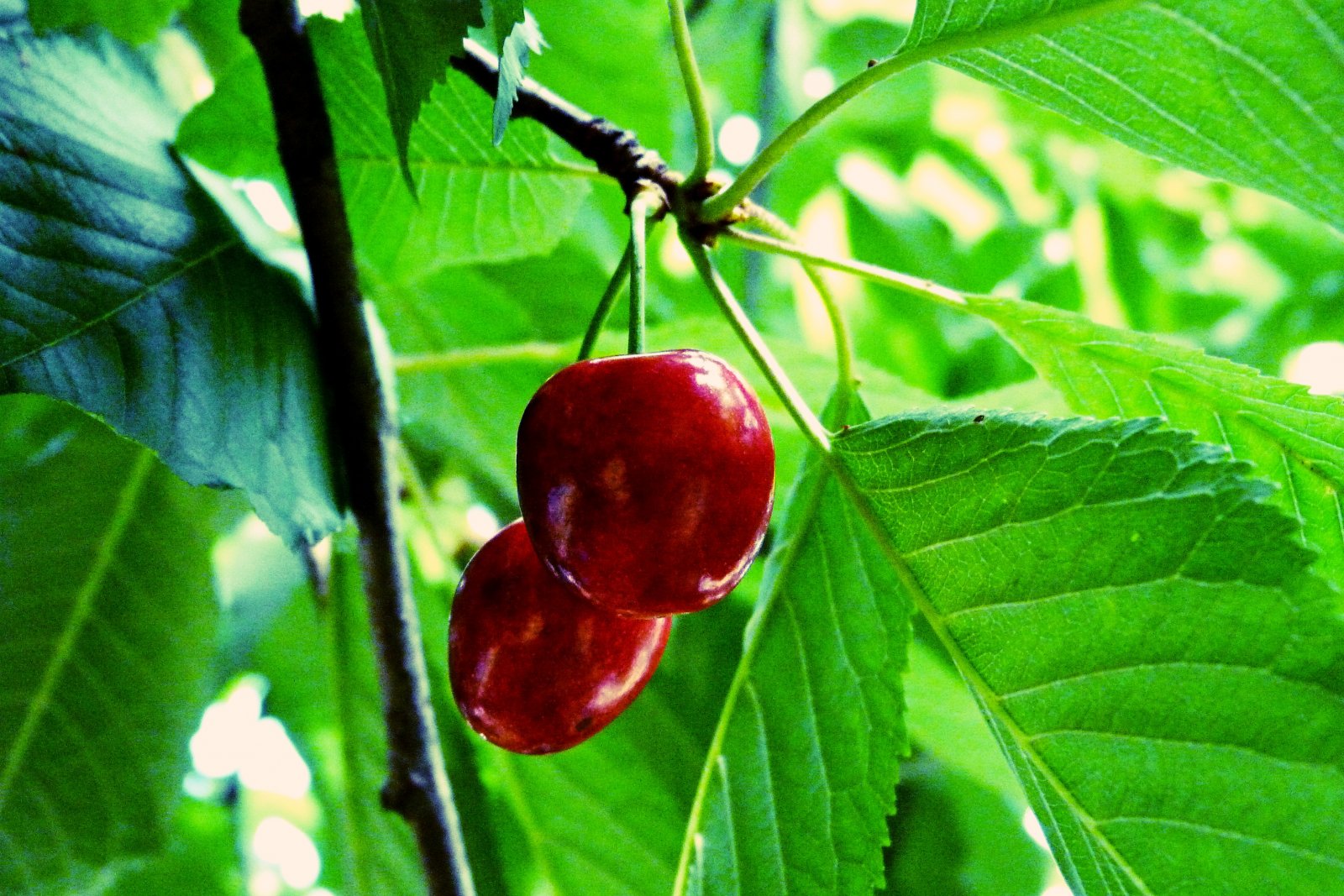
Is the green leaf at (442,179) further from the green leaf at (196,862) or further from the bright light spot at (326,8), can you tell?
the green leaf at (196,862)

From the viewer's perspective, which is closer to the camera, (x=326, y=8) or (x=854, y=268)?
(x=854, y=268)

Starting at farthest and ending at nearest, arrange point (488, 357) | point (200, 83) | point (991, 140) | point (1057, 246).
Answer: point (991, 140) → point (1057, 246) → point (200, 83) → point (488, 357)

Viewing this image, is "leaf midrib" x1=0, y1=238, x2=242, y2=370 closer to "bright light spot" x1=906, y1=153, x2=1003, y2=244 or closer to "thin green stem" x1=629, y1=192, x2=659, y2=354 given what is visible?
"thin green stem" x1=629, y1=192, x2=659, y2=354

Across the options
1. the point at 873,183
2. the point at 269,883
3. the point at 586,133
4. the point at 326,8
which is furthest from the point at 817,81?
the point at 269,883

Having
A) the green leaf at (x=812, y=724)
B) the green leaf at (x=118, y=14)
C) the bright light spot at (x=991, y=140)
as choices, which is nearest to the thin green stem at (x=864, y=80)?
the green leaf at (x=812, y=724)

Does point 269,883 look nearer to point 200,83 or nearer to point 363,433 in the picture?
point 200,83

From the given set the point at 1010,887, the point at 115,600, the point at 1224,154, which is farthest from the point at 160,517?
the point at 1010,887
